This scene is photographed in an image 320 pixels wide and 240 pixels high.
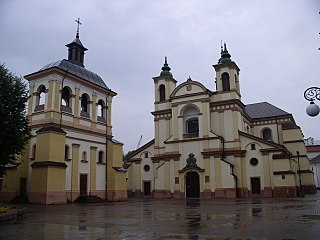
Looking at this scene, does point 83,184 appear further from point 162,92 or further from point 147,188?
point 162,92

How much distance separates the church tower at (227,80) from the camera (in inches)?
1725

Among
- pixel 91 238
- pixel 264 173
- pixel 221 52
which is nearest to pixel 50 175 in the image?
pixel 91 238

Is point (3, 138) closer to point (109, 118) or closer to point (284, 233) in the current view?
point (284, 233)

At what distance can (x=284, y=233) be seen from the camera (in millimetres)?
10414

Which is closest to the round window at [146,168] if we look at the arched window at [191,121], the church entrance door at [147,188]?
the church entrance door at [147,188]

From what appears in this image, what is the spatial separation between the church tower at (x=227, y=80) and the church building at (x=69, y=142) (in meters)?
14.7

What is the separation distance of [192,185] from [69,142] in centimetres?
1799

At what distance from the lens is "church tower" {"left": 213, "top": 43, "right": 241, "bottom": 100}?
4381 centimetres

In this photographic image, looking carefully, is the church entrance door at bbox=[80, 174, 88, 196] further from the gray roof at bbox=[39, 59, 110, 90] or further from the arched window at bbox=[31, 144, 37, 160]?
the gray roof at bbox=[39, 59, 110, 90]

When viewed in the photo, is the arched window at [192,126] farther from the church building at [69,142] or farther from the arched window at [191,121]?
the church building at [69,142]

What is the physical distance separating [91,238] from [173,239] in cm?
256

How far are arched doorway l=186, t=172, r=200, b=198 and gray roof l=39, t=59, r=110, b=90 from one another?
16018 mm

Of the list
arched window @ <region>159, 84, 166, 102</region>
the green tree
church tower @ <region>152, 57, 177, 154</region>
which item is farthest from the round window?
the green tree

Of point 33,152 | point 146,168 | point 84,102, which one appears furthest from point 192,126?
point 33,152
